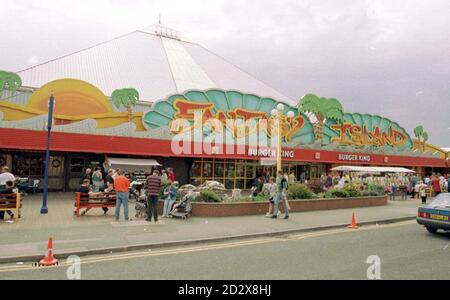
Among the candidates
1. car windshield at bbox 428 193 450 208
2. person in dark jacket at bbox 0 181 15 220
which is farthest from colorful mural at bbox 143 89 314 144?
car windshield at bbox 428 193 450 208

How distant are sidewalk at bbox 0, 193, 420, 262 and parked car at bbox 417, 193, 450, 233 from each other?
109 inches

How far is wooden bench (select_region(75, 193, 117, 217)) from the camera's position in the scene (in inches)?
481

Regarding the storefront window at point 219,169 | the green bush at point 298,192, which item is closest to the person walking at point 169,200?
the green bush at point 298,192

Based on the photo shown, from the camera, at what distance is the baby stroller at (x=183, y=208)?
1259cm

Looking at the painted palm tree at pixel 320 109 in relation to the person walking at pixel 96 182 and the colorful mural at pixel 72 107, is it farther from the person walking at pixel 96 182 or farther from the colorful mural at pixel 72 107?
the person walking at pixel 96 182

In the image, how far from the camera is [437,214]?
1035 centimetres

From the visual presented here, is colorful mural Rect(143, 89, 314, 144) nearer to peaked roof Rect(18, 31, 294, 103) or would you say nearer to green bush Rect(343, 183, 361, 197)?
peaked roof Rect(18, 31, 294, 103)

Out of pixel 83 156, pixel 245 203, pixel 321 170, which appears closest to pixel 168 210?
pixel 245 203

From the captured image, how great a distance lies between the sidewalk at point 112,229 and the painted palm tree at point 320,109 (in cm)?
1495

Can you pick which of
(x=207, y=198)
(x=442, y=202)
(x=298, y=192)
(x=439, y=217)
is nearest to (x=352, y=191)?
(x=298, y=192)

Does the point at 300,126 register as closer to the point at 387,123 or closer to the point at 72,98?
the point at 387,123

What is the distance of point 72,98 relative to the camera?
20.8m

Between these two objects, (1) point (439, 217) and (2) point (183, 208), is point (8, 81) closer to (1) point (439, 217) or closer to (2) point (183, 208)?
(2) point (183, 208)
